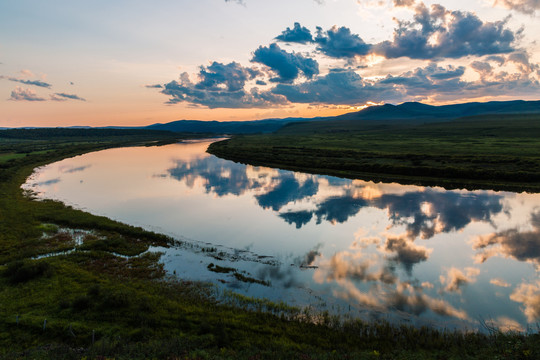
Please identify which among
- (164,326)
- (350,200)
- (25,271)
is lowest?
(350,200)

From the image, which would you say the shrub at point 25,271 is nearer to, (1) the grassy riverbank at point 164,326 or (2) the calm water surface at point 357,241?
(1) the grassy riverbank at point 164,326

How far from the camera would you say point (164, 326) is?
1342 centimetres

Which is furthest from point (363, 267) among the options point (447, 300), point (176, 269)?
point (176, 269)

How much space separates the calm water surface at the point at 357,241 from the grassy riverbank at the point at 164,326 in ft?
5.53

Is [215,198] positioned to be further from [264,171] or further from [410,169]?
[410,169]

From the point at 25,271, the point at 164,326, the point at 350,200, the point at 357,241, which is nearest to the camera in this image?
the point at 164,326

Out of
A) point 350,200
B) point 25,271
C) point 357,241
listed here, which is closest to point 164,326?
point 25,271

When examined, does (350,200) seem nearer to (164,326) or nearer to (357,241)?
(357,241)

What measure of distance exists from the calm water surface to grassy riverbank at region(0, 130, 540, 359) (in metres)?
1.69

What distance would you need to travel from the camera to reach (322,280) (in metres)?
18.7

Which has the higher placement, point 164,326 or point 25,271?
point 25,271

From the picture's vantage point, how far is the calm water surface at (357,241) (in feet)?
53.8

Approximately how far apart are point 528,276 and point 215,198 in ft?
108

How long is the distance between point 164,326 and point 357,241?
1738 cm
